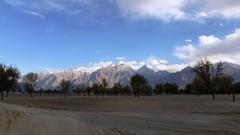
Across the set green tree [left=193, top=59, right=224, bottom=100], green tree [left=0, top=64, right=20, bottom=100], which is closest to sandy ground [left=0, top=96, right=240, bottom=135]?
green tree [left=0, top=64, right=20, bottom=100]

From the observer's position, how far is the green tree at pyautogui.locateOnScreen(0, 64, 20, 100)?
83188mm

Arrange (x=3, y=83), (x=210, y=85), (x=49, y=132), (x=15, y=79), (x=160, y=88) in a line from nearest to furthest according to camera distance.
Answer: (x=49, y=132)
(x=3, y=83)
(x=15, y=79)
(x=210, y=85)
(x=160, y=88)

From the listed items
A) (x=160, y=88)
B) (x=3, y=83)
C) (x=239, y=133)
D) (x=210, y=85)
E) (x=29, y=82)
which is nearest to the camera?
(x=239, y=133)

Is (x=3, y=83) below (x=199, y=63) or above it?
below

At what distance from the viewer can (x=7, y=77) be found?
84.6 m

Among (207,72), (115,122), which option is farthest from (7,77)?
(115,122)

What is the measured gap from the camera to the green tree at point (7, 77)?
273 feet

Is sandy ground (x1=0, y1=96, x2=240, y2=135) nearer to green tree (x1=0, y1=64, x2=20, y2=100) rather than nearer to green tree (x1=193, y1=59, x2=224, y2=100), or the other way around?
green tree (x1=0, y1=64, x2=20, y2=100)

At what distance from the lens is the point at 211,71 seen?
9494 centimetres

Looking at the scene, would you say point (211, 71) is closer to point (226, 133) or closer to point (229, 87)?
point (229, 87)

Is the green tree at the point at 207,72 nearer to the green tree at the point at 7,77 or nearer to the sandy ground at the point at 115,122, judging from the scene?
the green tree at the point at 7,77

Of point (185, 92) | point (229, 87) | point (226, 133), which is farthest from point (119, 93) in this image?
point (226, 133)

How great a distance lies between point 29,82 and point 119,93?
82249 millimetres

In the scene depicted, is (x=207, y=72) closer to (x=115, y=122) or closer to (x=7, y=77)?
(x=7, y=77)
